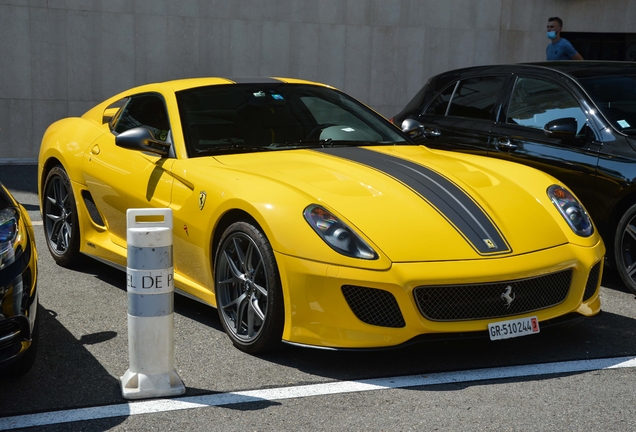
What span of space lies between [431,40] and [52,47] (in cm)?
647

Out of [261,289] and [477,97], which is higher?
[477,97]

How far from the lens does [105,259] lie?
6.13 m

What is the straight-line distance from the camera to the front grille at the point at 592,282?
4.82 meters

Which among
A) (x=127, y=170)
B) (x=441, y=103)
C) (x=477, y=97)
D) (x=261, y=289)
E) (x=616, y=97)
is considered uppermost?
(x=616, y=97)

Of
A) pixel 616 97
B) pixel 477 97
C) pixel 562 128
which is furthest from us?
pixel 477 97

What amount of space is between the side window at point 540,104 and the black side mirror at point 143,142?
2.93m

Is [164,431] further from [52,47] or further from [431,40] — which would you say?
[431,40]

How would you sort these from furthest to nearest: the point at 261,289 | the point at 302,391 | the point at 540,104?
the point at 540,104, the point at 261,289, the point at 302,391

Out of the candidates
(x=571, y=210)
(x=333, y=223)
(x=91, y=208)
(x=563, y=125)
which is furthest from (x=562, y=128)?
(x=91, y=208)

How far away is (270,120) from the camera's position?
18.9ft

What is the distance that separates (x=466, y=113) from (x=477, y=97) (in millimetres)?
163

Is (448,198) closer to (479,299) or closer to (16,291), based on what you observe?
(479,299)

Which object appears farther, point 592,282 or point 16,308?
point 592,282

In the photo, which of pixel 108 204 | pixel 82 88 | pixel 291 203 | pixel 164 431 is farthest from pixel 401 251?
pixel 82 88
